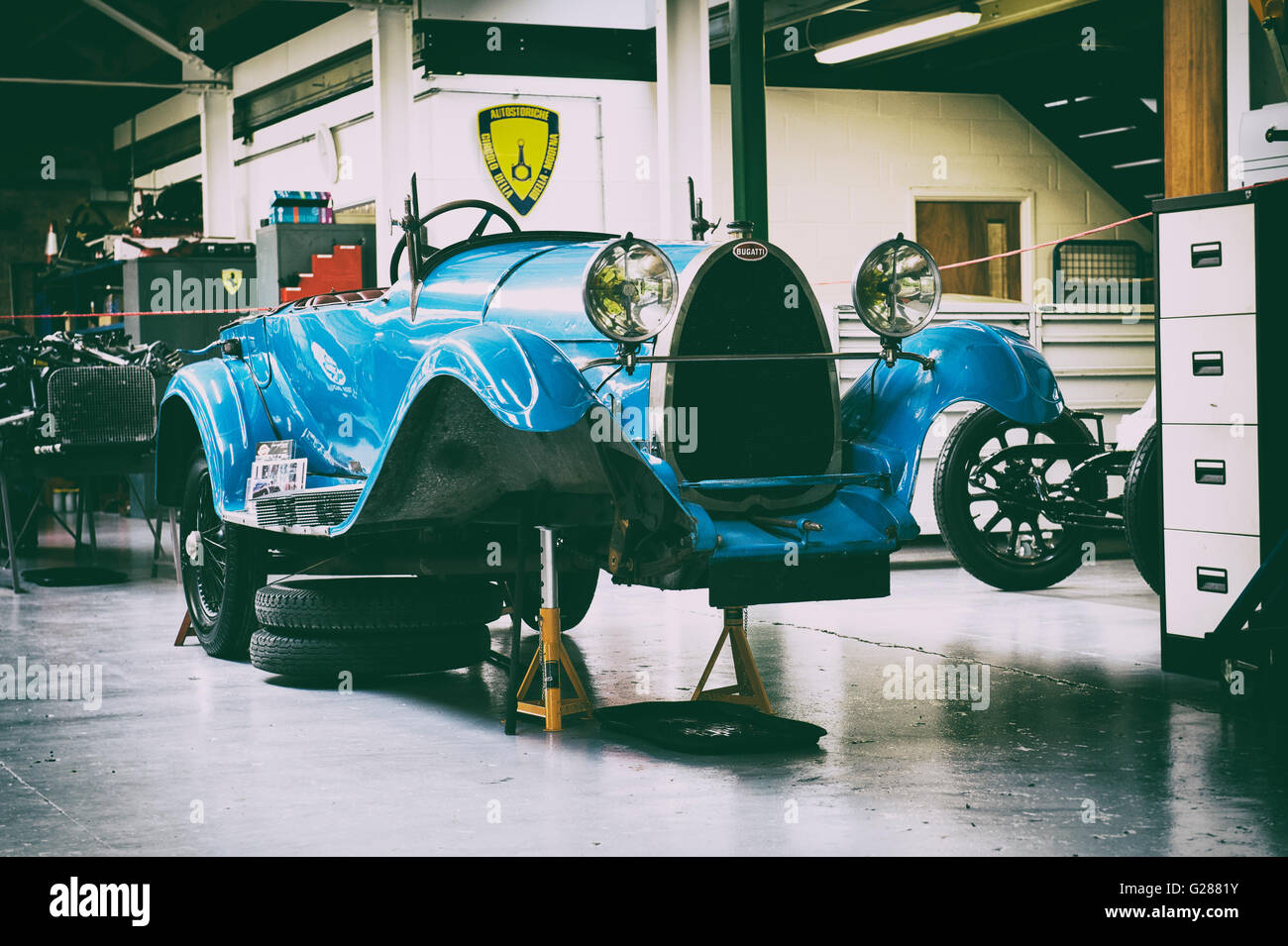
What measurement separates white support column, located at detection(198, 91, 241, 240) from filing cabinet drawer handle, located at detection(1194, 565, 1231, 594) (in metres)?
10.6

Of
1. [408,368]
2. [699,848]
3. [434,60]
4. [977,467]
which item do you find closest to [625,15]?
[434,60]

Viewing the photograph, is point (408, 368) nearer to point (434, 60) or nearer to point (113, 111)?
point (434, 60)

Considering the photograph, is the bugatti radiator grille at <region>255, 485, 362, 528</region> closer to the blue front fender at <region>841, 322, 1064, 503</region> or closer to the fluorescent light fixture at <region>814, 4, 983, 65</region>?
the blue front fender at <region>841, 322, 1064, 503</region>

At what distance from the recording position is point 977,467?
6781mm


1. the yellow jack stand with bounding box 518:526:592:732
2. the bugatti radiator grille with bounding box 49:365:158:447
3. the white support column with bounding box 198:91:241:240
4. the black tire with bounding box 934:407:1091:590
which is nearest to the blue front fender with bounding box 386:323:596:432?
the yellow jack stand with bounding box 518:526:592:732

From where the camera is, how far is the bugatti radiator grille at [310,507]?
175 inches

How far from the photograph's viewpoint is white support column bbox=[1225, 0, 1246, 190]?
551 centimetres

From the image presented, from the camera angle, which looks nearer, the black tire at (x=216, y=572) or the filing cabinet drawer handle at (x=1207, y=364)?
the filing cabinet drawer handle at (x=1207, y=364)

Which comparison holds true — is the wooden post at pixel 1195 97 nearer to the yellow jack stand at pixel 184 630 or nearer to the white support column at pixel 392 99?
the yellow jack stand at pixel 184 630

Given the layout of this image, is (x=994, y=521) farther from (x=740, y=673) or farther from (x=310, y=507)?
(x=310, y=507)

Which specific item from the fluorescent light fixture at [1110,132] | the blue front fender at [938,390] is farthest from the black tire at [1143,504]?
the fluorescent light fixture at [1110,132]

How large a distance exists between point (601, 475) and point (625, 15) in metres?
6.58

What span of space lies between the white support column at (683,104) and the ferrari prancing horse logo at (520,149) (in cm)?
78

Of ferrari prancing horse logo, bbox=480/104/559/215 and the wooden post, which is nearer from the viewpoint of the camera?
the wooden post
